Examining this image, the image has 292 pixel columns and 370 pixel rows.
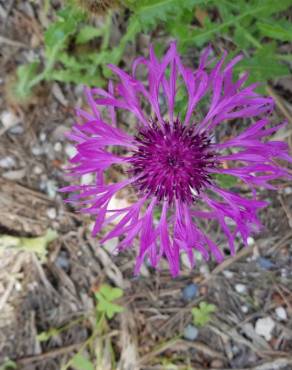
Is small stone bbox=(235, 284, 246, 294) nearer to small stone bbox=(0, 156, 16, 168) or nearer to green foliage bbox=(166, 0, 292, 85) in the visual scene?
green foliage bbox=(166, 0, 292, 85)

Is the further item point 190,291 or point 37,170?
point 37,170

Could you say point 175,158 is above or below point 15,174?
below

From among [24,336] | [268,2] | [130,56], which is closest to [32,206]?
[24,336]

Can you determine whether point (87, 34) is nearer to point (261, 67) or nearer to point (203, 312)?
point (261, 67)

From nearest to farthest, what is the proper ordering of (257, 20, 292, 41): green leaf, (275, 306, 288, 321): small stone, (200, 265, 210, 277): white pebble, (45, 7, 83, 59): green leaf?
(257, 20, 292, 41): green leaf
(45, 7, 83, 59): green leaf
(275, 306, 288, 321): small stone
(200, 265, 210, 277): white pebble

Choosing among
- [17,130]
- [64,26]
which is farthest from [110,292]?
[64,26]

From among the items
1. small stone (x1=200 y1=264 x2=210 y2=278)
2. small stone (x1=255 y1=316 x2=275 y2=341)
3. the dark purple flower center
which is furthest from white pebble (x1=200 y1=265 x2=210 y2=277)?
the dark purple flower center
